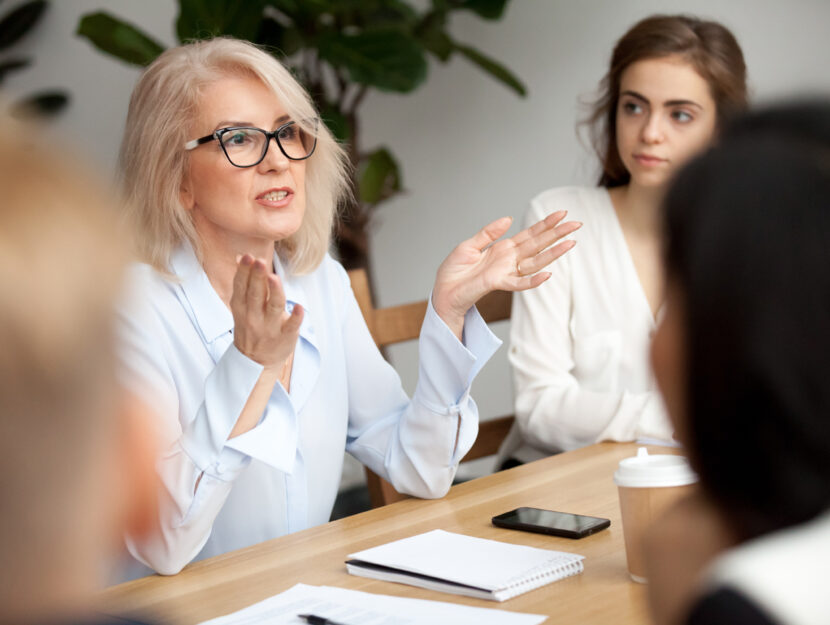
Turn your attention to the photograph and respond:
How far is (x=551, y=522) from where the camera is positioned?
1.29 m

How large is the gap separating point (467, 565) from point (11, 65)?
3680 millimetres

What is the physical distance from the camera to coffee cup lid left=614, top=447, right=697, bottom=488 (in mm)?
1045

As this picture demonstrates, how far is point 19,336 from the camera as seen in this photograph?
40cm

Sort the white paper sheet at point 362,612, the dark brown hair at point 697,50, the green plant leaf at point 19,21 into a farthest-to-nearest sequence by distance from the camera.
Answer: the green plant leaf at point 19,21 < the dark brown hair at point 697,50 < the white paper sheet at point 362,612

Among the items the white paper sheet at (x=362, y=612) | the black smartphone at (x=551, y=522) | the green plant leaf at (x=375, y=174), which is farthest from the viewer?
the green plant leaf at (x=375, y=174)

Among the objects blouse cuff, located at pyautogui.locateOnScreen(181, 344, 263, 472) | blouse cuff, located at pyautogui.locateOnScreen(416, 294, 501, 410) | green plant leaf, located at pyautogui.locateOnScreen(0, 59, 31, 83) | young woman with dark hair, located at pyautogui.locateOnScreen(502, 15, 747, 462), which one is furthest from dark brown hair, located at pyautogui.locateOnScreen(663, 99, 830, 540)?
green plant leaf, located at pyautogui.locateOnScreen(0, 59, 31, 83)

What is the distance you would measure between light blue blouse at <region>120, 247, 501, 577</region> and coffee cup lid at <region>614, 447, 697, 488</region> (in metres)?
0.49

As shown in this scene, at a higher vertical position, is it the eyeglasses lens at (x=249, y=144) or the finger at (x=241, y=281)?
the eyeglasses lens at (x=249, y=144)


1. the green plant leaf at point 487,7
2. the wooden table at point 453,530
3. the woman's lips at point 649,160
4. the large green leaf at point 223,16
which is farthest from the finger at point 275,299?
the green plant leaf at point 487,7

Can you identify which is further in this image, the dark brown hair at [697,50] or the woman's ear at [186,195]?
the dark brown hair at [697,50]

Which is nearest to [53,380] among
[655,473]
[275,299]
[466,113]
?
[655,473]

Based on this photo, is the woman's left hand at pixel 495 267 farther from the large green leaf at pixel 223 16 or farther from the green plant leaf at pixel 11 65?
the green plant leaf at pixel 11 65

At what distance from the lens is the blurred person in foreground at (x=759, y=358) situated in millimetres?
465

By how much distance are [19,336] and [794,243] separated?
0.35 meters
